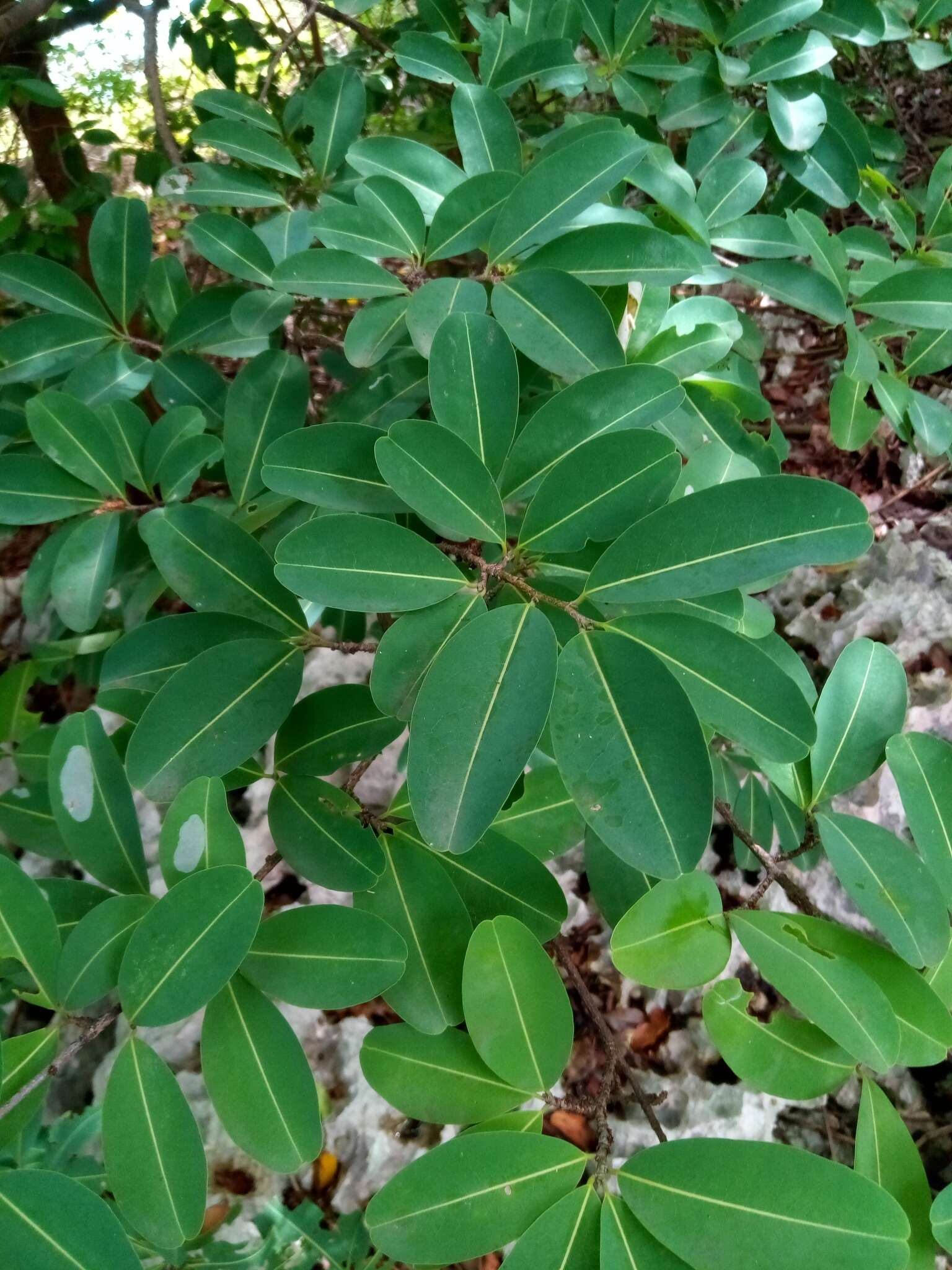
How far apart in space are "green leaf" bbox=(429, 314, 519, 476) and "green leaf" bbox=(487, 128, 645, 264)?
0.42 feet

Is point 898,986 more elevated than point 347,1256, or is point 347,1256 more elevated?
point 898,986

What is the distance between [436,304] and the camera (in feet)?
2.01

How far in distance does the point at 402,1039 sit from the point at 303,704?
27 cm

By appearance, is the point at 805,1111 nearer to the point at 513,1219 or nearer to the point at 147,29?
the point at 513,1219

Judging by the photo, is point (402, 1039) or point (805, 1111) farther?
point (805, 1111)

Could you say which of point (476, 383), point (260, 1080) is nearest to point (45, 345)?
point (476, 383)

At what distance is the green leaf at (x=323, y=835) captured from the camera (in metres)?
0.56

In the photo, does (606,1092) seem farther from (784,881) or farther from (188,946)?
(188,946)

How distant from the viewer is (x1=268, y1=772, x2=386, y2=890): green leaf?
56cm

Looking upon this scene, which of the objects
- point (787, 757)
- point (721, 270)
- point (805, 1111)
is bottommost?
point (805, 1111)

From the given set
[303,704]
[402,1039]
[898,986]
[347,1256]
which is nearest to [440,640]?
[303,704]

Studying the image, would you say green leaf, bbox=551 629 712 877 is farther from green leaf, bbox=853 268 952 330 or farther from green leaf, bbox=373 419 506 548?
green leaf, bbox=853 268 952 330

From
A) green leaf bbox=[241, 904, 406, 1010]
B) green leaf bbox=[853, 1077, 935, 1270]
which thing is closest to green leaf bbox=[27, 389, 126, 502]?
green leaf bbox=[241, 904, 406, 1010]

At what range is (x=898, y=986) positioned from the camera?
544 mm
